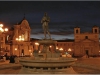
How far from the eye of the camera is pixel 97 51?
66.0 m

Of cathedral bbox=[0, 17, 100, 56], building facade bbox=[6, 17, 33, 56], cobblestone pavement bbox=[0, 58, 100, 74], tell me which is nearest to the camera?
cobblestone pavement bbox=[0, 58, 100, 74]

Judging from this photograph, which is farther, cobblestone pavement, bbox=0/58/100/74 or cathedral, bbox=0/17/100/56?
cathedral, bbox=0/17/100/56

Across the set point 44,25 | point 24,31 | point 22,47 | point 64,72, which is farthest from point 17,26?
point 64,72

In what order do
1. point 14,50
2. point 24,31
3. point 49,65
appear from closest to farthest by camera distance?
point 49,65 < point 14,50 < point 24,31

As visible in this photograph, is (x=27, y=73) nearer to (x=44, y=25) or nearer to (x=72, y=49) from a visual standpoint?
(x=44, y=25)

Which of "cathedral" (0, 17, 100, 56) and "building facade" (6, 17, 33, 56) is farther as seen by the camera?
"cathedral" (0, 17, 100, 56)

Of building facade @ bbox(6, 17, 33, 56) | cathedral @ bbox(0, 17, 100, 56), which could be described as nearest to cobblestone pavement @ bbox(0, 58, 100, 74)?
building facade @ bbox(6, 17, 33, 56)

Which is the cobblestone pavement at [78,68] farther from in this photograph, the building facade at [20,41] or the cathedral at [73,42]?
the cathedral at [73,42]

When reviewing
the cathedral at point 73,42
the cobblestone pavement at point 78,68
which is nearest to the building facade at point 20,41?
the cathedral at point 73,42

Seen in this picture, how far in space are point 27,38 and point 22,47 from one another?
165 inches

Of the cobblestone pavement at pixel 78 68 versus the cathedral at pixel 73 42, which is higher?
the cathedral at pixel 73 42

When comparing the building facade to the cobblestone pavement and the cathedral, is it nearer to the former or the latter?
the cathedral

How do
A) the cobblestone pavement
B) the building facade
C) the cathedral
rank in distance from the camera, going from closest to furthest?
1. the cobblestone pavement
2. the building facade
3. the cathedral

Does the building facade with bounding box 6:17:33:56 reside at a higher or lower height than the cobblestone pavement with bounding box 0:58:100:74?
higher
